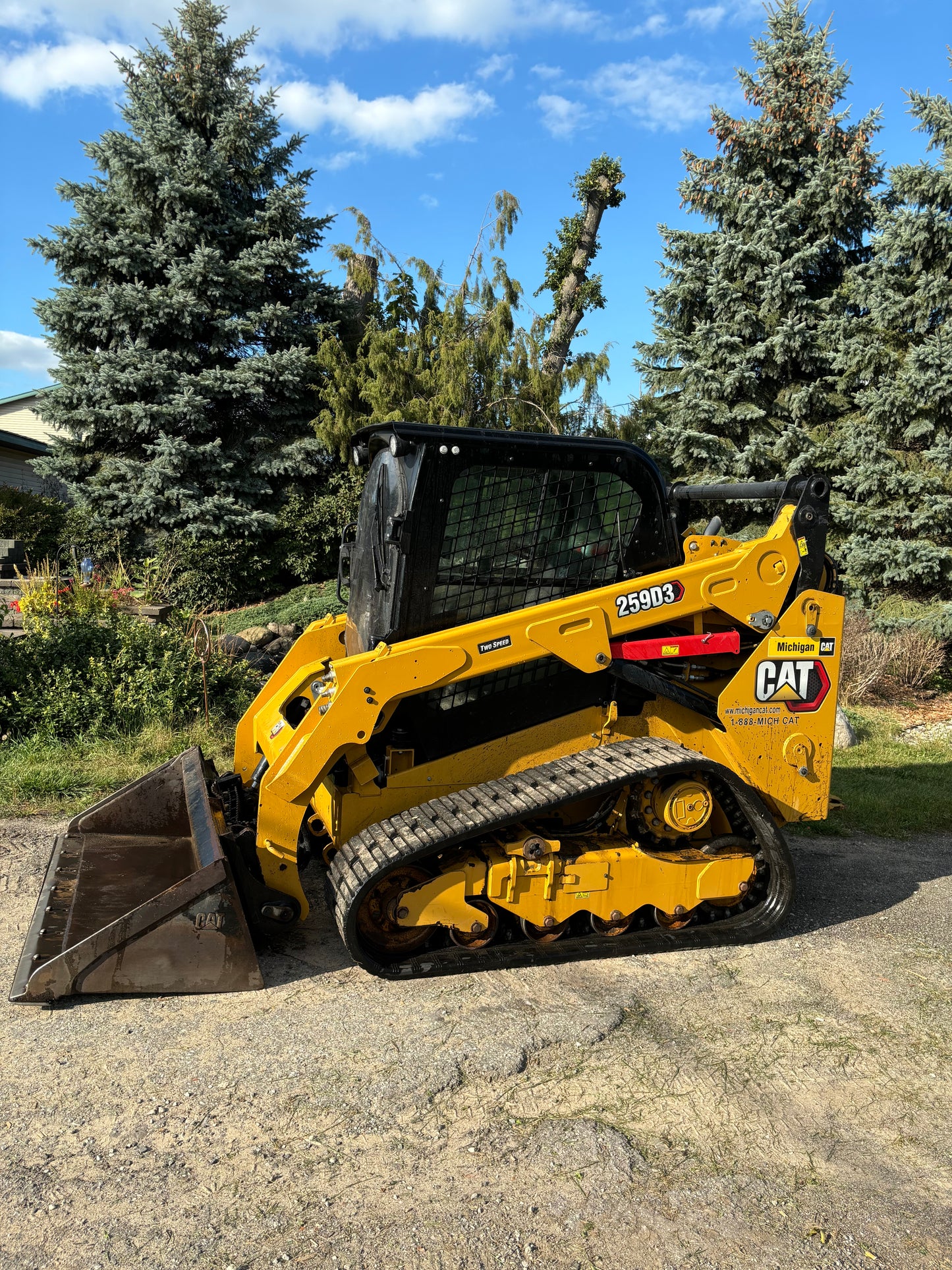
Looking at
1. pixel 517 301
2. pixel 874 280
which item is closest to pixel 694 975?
pixel 874 280

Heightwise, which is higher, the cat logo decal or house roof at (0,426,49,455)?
house roof at (0,426,49,455)

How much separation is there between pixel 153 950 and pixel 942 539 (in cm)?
1269

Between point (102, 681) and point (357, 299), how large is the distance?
499 inches

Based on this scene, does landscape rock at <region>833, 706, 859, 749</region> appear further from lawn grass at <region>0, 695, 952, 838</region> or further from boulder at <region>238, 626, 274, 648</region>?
boulder at <region>238, 626, 274, 648</region>

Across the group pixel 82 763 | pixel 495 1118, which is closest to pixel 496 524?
pixel 495 1118

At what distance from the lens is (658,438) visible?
15.0 metres

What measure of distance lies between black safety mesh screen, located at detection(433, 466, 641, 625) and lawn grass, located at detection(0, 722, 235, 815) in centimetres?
331

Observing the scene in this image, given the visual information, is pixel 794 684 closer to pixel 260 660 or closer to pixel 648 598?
pixel 648 598

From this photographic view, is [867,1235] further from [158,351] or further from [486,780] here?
[158,351]

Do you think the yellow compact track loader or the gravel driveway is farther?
the yellow compact track loader

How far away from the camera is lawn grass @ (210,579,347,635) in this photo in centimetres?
1484

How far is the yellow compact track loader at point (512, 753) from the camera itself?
12.9 ft

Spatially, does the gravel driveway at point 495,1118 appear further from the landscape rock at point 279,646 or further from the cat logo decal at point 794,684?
the landscape rock at point 279,646

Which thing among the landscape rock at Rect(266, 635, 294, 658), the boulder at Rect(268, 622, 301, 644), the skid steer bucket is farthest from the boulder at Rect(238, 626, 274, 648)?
the skid steer bucket
